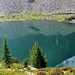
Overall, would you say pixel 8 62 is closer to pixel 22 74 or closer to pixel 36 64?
pixel 36 64

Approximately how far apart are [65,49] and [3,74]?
112890 mm

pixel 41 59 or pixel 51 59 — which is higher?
pixel 41 59

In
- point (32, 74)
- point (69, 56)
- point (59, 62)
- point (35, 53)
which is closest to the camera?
point (32, 74)

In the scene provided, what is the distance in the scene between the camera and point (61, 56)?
126500 millimetres

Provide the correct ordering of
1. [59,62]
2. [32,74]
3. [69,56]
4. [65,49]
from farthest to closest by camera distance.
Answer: [65,49], [69,56], [59,62], [32,74]

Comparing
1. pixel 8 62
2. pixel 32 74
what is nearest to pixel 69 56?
pixel 8 62

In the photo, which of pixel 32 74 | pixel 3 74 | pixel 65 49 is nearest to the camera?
pixel 3 74

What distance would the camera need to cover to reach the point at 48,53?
133125 millimetres

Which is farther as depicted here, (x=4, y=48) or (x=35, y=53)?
(x=35, y=53)

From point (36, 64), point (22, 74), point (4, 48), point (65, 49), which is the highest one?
point (22, 74)

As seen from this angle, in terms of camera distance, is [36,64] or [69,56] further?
[69,56]

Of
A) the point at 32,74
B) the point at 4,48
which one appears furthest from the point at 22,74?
the point at 4,48

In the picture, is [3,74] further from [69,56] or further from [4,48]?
[69,56]

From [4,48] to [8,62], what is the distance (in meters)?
4.90
